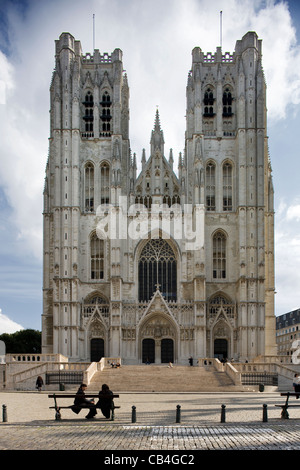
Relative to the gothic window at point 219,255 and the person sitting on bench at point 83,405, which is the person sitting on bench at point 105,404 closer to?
the person sitting on bench at point 83,405

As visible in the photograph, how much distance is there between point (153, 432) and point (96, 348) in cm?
3788

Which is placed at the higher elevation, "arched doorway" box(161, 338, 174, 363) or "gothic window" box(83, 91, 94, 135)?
"gothic window" box(83, 91, 94, 135)

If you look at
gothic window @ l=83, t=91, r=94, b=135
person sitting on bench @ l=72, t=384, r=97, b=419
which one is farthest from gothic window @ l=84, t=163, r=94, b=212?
person sitting on bench @ l=72, t=384, r=97, b=419

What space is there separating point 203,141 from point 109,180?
859 centimetres

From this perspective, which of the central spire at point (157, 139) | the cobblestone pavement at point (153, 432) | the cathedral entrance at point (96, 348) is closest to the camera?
the cobblestone pavement at point (153, 432)

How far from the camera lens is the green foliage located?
73.6 metres

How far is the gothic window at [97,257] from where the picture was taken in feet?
174

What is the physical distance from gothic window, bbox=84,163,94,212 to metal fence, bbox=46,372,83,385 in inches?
729

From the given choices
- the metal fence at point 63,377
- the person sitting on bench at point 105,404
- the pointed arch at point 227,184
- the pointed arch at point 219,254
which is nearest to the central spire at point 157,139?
the pointed arch at point 227,184

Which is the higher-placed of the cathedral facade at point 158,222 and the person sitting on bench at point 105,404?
the cathedral facade at point 158,222

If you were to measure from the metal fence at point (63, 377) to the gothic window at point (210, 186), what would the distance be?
21.0m

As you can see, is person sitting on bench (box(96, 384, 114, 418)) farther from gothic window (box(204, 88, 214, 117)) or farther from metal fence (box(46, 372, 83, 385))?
gothic window (box(204, 88, 214, 117))

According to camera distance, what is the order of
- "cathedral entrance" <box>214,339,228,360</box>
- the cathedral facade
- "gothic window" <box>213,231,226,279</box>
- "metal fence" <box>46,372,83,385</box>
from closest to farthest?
"metal fence" <box>46,372,83,385</box>
the cathedral facade
"cathedral entrance" <box>214,339,228,360</box>
"gothic window" <box>213,231,226,279</box>
